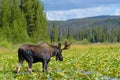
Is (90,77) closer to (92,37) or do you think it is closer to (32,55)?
(32,55)

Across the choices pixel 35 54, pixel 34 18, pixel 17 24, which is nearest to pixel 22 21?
pixel 17 24

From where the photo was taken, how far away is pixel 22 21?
6881 cm

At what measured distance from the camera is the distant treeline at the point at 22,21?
219 feet

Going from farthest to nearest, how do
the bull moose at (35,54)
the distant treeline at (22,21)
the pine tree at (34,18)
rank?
the pine tree at (34,18), the distant treeline at (22,21), the bull moose at (35,54)

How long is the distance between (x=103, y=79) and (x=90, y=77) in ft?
2.60

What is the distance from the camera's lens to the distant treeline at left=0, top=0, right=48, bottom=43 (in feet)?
219

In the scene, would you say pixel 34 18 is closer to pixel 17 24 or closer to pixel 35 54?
pixel 17 24


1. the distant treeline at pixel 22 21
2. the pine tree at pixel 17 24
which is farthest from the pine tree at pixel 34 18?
the pine tree at pixel 17 24

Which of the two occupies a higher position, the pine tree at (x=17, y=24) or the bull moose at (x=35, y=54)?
the bull moose at (x=35, y=54)

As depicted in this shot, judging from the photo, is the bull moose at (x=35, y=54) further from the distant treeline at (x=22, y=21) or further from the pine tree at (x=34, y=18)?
the pine tree at (x=34, y=18)

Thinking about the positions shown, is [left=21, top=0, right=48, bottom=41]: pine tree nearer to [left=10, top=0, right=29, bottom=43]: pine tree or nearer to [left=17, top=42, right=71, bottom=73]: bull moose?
[left=10, top=0, right=29, bottom=43]: pine tree

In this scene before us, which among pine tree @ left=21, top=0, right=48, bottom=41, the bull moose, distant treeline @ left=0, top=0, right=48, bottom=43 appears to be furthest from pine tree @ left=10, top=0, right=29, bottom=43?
the bull moose

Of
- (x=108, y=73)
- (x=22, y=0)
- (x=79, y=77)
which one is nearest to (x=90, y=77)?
(x=79, y=77)

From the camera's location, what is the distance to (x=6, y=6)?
66.8 m
